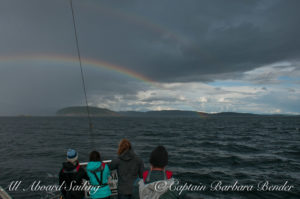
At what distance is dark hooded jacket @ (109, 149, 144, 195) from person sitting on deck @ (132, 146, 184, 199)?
104cm

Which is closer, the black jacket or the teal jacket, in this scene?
the teal jacket

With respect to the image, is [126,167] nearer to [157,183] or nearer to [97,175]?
[97,175]

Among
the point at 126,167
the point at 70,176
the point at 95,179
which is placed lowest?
the point at 95,179

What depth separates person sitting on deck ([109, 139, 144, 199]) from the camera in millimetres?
4574

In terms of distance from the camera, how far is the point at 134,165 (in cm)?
470

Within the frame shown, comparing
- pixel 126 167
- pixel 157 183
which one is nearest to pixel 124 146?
pixel 126 167

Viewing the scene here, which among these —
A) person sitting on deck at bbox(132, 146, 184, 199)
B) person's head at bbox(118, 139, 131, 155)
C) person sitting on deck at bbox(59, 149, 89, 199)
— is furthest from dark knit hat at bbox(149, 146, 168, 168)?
person sitting on deck at bbox(59, 149, 89, 199)

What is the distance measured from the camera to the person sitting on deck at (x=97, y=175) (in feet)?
15.2

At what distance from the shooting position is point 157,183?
133 inches

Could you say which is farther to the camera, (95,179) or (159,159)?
(95,179)

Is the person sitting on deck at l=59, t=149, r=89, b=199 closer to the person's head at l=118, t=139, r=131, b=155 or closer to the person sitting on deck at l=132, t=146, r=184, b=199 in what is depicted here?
the person's head at l=118, t=139, r=131, b=155

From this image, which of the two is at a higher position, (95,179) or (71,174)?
(71,174)

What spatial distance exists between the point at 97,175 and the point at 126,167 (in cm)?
72

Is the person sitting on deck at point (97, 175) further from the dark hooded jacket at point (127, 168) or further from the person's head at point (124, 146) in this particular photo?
the person's head at point (124, 146)
